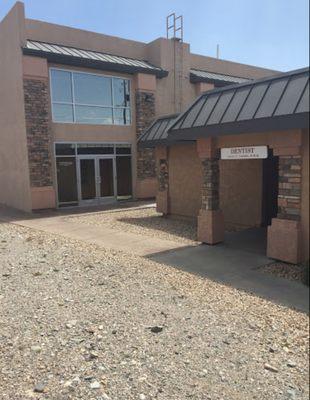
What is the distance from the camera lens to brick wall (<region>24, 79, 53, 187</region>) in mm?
14812

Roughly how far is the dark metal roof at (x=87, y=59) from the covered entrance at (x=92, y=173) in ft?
11.5

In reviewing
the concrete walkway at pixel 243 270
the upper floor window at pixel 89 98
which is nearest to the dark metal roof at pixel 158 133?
the upper floor window at pixel 89 98

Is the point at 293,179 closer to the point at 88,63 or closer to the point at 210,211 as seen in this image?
the point at 210,211

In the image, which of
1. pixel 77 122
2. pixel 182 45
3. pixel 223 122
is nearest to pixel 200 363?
pixel 223 122

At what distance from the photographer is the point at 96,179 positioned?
A: 17078 millimetres

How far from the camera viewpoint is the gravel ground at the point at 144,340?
283cm

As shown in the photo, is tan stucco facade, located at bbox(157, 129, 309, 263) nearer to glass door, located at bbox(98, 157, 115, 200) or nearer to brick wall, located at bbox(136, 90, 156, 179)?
glass door, located at bbox(98, 157, 115, 200)

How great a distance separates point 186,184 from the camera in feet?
38.4

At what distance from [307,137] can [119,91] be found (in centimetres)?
1752

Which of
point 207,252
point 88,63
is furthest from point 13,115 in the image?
point 207,252

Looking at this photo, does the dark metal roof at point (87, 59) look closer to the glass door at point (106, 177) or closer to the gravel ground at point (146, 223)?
the glass door at point (106, 177)

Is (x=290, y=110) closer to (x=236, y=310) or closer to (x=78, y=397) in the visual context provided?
(x=78, y=397)

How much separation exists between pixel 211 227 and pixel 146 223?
4.14m

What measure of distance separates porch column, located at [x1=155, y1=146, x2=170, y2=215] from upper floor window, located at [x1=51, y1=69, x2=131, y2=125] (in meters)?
5.62
